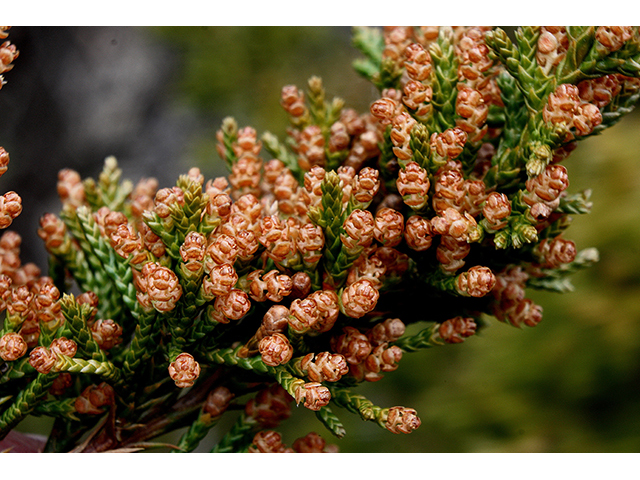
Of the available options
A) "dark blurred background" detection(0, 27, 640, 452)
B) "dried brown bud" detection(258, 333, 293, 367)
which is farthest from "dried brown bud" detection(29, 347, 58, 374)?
"dark blurred background" detection(0, 27, 640, 452)

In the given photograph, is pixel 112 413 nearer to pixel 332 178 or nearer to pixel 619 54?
pixel 332 178

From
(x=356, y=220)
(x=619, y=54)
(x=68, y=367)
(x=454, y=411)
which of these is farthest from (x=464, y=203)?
(x=454, y=411)

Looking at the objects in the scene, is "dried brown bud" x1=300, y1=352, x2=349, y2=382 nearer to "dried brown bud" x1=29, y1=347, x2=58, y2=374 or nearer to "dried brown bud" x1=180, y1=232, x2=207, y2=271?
"dried brown bud" x1=180, y1=232, x2=207, y2=271

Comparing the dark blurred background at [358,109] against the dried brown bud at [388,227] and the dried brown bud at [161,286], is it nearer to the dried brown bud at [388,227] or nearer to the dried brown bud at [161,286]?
the dried brown bud at [161,286]

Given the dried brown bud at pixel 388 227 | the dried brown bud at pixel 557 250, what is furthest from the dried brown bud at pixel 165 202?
the dried brown bud at pixel 557 250

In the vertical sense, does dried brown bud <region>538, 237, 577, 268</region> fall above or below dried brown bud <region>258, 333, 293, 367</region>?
above
